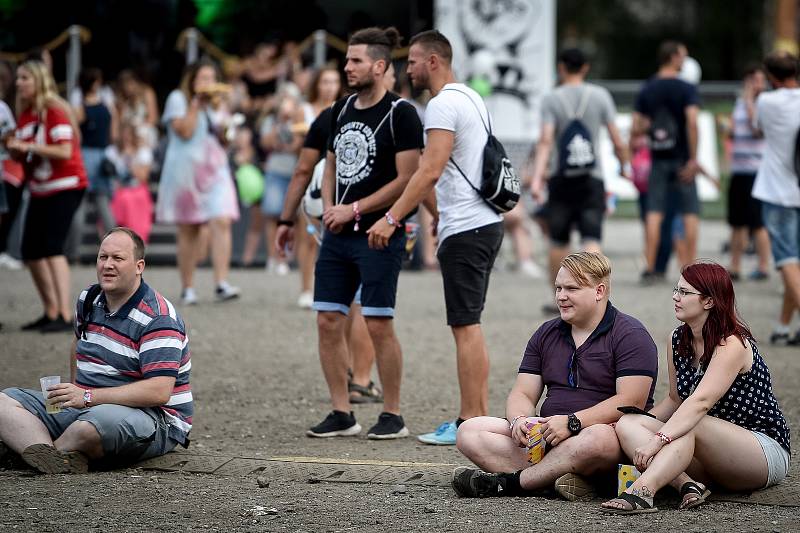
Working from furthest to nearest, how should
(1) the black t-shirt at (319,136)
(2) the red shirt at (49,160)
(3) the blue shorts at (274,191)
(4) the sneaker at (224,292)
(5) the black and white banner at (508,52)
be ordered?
(5) the black and white banner at (508,52) → (3) the blue shorts at (274,191) → (4) the sneaker at (224,292) → (2) the red shirt at (49,160) → (1) the black t-shirt at (319,136)

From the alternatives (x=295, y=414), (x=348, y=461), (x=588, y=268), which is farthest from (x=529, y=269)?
(x=588, y=268)

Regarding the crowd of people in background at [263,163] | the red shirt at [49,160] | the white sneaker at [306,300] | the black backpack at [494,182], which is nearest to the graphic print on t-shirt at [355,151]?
the black backpack at [494,182]

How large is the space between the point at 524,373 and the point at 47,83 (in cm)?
545

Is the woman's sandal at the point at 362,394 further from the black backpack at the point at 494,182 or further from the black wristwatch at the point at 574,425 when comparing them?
the black wristwatch at the point at 574,425

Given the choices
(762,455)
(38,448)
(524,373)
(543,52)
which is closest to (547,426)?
(524,373)

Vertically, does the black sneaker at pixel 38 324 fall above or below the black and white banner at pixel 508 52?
below

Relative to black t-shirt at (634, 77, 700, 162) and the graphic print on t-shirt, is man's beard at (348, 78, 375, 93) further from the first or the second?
black t-shirt at (634, 77, 700, 162)

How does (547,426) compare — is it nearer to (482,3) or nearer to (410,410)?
(410,410)

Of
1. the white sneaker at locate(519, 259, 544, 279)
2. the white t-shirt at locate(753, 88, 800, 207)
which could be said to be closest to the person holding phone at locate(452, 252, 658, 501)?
the white t-shirt at locate(753, 88, 800, 207)

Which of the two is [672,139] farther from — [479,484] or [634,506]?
[634,506]

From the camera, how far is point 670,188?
13.2m

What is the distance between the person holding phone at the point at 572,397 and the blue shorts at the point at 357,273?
1.22 m

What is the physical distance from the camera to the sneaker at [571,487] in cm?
557

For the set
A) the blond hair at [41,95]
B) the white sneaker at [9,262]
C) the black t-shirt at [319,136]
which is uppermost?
the blond hair at [41,95]
